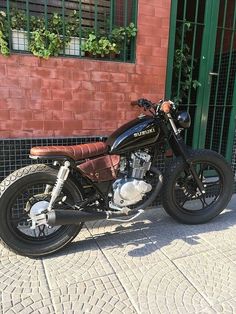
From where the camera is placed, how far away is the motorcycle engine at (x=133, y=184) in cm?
297

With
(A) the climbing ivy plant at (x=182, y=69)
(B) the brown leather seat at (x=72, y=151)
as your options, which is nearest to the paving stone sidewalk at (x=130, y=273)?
(B) the brown leather seat at (x=72, y=151)

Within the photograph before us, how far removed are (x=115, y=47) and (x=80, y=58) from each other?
0.39 metres

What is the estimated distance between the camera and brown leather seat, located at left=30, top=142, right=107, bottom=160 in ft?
8.71

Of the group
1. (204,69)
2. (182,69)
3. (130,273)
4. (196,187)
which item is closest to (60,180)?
(130,273)

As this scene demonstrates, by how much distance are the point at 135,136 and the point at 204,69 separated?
170 cm

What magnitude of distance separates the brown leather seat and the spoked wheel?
0.49ft

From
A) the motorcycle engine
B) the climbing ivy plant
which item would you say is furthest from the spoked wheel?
the climbing ivy plant

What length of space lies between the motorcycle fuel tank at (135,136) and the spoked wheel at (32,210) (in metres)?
0.54

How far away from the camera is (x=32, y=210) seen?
8.99 feet

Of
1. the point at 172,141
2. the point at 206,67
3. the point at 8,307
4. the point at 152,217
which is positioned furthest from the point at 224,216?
the point at 8,307

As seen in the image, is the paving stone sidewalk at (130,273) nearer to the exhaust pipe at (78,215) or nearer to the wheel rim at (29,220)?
the wheel rim at (29,220)

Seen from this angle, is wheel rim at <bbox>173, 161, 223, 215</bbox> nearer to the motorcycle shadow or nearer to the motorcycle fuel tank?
the motorcycle shadow

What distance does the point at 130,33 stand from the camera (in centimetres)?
342

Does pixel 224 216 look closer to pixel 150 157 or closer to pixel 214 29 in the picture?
pixel 150 157
